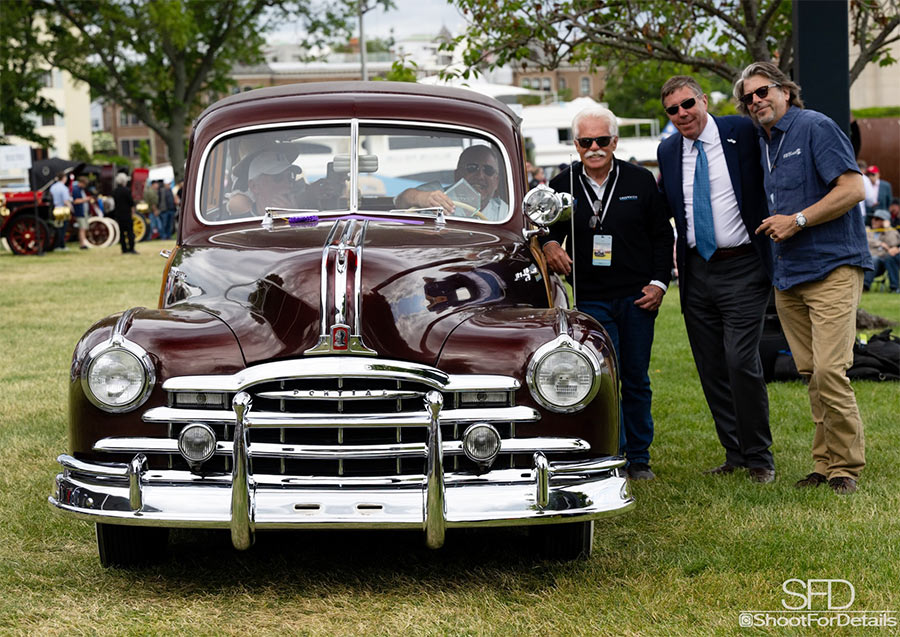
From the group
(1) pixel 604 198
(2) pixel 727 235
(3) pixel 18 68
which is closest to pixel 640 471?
(2) pixel 727 235

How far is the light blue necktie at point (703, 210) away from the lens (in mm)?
6004

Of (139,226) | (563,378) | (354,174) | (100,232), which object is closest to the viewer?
(563,378)

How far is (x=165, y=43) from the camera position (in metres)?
41.5

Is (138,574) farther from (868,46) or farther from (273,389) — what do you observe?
(868,46)

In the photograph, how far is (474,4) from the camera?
37.8ft

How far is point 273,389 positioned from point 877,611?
223cm

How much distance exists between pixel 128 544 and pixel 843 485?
3.36 metres

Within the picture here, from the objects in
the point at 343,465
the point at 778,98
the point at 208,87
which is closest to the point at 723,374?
the point at 778,98

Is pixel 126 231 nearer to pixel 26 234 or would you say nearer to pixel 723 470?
pixel 26 234

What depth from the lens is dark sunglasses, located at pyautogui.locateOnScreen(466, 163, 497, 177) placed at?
5.86 metres

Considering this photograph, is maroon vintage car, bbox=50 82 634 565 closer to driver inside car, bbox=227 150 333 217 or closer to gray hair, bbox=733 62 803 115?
driver inside car, bbox=227 150 333 217

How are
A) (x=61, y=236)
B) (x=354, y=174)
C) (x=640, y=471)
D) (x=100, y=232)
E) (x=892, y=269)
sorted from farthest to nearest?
(x=100, y=232) → (x=61, y=236) → (x=892, y=269) → (x=640, y=471) → (x=354, y=174)

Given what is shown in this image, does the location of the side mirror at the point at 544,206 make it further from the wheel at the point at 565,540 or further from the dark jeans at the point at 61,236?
the dark jeans at the point at 61,236

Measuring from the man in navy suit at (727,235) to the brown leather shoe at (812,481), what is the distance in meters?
0.19
